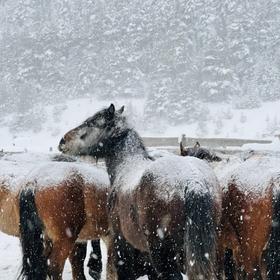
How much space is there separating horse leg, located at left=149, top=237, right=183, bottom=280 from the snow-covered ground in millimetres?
26132

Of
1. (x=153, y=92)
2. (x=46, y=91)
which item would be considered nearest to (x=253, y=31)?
(x=153, y=92)

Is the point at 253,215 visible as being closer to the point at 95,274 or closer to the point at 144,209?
the point at 144,209

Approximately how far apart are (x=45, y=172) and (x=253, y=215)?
2167 mm

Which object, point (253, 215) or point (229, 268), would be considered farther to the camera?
point (229, 268)

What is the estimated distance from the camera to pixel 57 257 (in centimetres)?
470

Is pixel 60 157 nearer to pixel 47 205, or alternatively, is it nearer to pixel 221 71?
pixel 47 205

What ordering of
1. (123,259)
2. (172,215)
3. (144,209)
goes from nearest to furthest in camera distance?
1. (172,215)
2. (144,209)
3. (123,259)

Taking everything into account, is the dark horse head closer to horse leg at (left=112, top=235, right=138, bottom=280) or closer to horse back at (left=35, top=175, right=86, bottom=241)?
horse back at (left=35, top=175, right=86, bottom=241)

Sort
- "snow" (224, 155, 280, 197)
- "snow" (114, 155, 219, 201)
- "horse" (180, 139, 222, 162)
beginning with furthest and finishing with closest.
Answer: "horse" (180, 139, 222, 162)
"snow" (224, 155, 280, 197)
"snow" (114, 155, 219, 201)

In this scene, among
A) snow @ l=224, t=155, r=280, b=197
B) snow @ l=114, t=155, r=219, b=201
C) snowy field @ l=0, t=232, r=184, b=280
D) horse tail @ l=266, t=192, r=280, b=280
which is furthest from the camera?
snowy field @ l=0, t=232, r=184, b=280

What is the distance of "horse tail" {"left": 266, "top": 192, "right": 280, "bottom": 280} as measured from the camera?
11.6 ft

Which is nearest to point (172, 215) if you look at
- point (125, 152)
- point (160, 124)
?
point (125, 152)

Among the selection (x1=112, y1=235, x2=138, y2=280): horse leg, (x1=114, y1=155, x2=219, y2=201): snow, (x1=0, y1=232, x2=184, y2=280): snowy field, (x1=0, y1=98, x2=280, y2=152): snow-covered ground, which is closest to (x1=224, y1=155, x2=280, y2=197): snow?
(x1=114, y1=155, x2=219, y2=201): snow

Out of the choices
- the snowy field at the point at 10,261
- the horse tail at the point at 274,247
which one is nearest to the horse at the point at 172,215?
the horse tail at the point at 274,247
